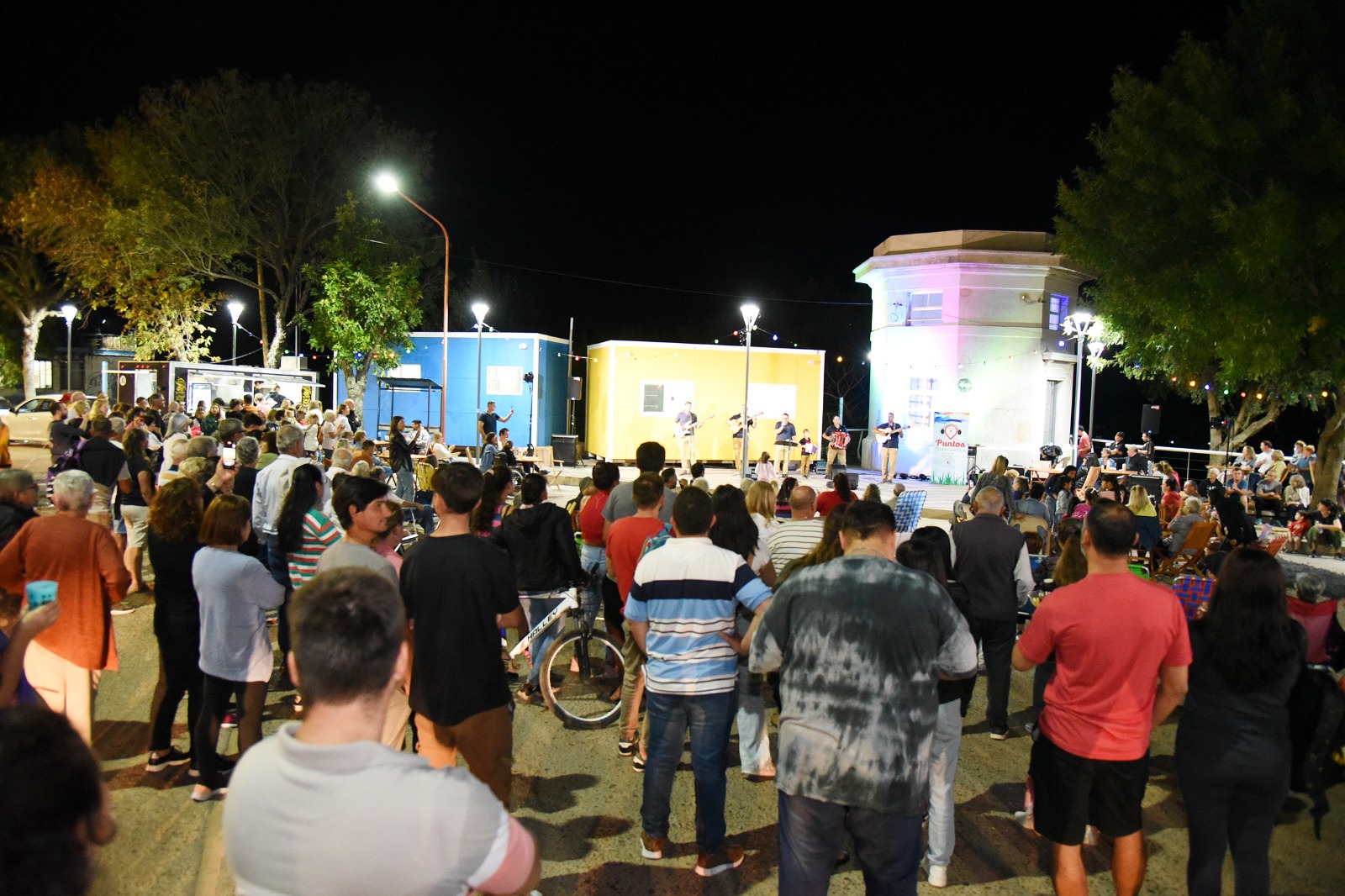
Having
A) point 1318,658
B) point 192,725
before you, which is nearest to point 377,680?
point 192,725

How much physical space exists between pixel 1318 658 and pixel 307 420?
45.1ft

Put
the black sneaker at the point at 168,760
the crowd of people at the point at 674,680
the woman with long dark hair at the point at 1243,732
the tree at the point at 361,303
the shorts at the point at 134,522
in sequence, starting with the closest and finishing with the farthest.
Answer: the crowd of people at the point at 674,680
the woman with long dark hair at the point at 1243,732
the black sneaker at the point at 168,760
the shorts at the point at 134,522
the tree at the point at 361,303

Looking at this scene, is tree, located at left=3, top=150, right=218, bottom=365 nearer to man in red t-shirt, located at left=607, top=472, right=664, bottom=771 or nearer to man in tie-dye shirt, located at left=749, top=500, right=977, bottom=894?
man in red t-shirt, located at left=607, top=472, right=664, bottom=771

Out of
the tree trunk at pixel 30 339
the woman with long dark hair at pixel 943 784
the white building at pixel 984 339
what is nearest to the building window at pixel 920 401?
the white building at pixel 984 339

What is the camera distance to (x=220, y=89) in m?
26.8

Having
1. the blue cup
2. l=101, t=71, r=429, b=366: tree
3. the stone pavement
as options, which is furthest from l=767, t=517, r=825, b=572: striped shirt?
l=101, t=71, r=429, b=366: tree

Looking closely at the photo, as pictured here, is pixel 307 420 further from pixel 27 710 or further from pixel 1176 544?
pixel 27 710

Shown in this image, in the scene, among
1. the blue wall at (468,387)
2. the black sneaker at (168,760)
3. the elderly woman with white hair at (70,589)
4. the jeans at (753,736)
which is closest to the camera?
the elderly woman with white hair at (70,589)

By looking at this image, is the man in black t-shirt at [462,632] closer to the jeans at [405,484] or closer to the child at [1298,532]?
the jeans at [405,484]

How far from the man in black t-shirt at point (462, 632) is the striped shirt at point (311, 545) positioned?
1.73 metres

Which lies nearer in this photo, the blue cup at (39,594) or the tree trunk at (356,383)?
the blue cup at (39,594)

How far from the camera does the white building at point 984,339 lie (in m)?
24.5

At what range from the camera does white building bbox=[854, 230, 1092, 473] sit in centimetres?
2447

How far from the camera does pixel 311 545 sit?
205 inches
